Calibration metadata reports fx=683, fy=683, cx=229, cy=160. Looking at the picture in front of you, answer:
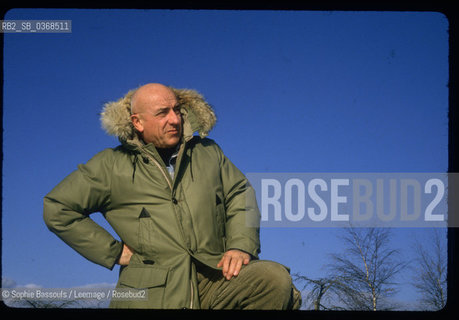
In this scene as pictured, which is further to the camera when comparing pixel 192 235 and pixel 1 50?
pixel 1 50

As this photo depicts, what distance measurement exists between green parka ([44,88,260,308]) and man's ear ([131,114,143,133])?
0.18 feet

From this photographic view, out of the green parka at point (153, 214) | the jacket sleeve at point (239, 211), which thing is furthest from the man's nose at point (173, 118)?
the jacket sleeve at point (239, 211)

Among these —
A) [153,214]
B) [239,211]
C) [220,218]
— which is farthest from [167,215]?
[239,211]

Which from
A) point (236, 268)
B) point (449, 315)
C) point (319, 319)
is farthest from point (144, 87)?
point (449, 315)

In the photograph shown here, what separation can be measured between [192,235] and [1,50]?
1942 mm

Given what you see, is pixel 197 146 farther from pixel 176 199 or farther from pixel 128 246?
pixel 128 246

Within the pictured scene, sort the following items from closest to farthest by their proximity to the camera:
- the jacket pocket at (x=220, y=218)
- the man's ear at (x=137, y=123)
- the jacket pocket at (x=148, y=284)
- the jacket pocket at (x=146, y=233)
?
the jacket pocket at (x=148, y=284) < the jacket pocket at (x=146, y=233) < the jacket pocket at (x=220, y=218) < the man's ear at (x=137, y=123)

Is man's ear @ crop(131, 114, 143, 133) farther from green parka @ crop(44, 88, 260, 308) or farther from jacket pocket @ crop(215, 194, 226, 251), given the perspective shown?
jacket pocket @ crop(215, 194, 226, 251)

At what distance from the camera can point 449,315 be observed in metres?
4.52

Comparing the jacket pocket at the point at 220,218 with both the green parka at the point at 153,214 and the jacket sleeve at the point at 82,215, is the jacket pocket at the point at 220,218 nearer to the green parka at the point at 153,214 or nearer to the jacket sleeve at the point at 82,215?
the green parka at the point at 153,214

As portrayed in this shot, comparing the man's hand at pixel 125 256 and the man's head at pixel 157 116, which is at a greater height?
the man's head at pixel 157 116

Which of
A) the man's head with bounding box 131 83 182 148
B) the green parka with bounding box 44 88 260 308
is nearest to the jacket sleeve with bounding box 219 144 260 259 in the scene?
the green parka with bounding box 44 88 260 308

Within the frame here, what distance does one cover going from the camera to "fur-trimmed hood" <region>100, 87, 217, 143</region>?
15.1 ft

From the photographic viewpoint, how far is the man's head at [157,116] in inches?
183
